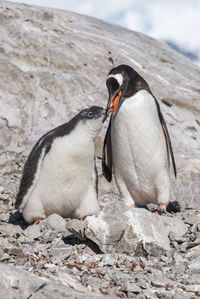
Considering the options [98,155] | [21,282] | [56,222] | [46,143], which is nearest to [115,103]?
[46,143]

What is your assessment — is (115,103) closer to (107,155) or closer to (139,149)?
(139,149)

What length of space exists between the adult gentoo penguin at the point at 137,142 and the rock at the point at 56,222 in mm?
1461

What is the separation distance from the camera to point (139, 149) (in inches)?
259

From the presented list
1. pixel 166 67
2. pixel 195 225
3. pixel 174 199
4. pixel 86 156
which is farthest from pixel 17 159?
pixel 166 67

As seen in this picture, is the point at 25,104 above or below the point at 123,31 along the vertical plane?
below

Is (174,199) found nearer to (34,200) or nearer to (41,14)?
(34,200)

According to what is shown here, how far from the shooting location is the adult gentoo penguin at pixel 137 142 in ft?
21.2

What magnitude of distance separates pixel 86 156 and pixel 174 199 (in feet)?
10.4

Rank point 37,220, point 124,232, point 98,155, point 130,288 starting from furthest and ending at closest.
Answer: point 98,155
point 37,220
point 124,232
point 130,288

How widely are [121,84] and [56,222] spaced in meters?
1.98

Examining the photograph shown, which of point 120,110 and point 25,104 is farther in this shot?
point 25,104

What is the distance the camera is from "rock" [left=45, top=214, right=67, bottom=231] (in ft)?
18.0

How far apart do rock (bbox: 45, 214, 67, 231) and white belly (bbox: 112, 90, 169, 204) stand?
57.2 inches

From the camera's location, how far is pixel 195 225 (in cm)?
525
